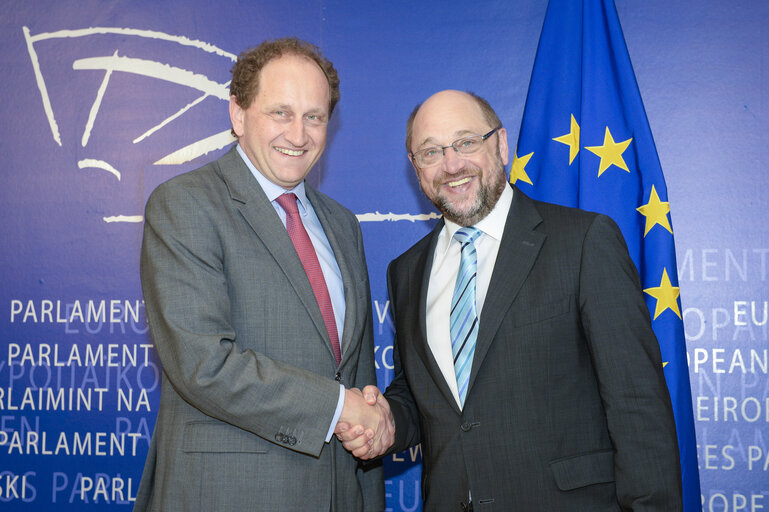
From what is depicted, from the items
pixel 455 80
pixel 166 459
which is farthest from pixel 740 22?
pixel 166 459

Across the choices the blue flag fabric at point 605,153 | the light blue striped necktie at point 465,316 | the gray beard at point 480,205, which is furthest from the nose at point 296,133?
the blue flag fabric at point 605,153

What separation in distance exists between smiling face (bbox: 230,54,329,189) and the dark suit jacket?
2.50 ft

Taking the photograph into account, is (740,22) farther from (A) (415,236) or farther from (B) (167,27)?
(B) (167,27)

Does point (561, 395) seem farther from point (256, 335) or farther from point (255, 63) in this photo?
point (255, 63)

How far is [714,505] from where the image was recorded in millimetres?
3238

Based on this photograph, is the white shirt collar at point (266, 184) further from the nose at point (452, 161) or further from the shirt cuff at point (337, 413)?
the shirt cuff at point (337, 413)

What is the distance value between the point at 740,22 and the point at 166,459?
3.36 m

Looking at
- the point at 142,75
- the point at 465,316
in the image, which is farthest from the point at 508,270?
the point at 142,75

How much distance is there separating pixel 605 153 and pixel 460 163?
110cm

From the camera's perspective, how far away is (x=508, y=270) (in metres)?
2.03

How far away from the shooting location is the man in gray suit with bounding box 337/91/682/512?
1.87 m

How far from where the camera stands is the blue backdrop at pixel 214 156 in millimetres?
3330

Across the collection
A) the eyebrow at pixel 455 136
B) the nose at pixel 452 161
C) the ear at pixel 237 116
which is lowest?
the nose at pixel 452 161

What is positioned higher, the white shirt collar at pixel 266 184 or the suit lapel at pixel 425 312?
the white shirt collar at pixel 266 184
